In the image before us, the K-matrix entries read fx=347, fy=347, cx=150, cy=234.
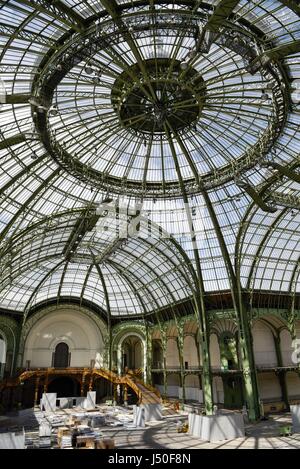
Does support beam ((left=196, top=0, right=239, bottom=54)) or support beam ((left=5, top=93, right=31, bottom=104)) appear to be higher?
support beam ((left=196, top=0, right=239, bottom=54))

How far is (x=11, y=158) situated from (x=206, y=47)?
18.2 meters

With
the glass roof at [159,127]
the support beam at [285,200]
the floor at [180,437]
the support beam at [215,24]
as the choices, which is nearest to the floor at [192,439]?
the floor at [180,437]

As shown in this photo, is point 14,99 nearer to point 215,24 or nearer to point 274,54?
point 215,24

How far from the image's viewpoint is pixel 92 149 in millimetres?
31359

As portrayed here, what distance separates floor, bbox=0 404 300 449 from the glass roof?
52.7 ft

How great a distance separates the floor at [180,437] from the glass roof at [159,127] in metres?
16.1

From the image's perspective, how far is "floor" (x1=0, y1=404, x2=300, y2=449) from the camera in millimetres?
27484

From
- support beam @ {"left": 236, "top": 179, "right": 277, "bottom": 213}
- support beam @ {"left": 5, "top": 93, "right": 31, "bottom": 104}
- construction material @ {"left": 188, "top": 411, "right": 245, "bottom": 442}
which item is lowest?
construction material @ {"left": 188, "top": 411, "right": 245, "bottom": 442}

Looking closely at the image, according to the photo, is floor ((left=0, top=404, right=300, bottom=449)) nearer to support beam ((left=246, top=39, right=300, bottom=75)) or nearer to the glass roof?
the glass roof

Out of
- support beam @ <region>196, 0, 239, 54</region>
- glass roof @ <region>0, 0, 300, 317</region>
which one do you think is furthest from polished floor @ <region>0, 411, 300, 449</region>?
support beam @ <region>196, 0, 239, 54</region>

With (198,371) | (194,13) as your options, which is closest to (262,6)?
(194,13)

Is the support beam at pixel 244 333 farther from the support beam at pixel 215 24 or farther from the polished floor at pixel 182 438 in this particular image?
the support beam at pixel 215 24
